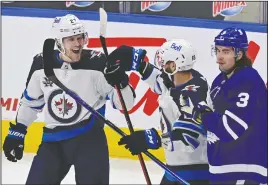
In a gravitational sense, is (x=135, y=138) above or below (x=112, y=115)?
above

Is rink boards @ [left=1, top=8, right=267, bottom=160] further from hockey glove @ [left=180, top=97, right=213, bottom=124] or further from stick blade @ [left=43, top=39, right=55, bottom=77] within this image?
hockey glove @ [left=180, top=97, right=213, bottom=124]

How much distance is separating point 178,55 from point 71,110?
52cm

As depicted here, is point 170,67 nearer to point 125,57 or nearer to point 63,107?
point 125,57

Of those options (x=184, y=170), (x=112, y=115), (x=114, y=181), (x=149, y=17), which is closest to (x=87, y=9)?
(x=149, y=17)

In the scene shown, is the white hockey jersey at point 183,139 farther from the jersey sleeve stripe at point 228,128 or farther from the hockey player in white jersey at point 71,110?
the hockey player in white jersey at point 71,110

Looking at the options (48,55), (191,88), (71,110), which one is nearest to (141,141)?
(191,88)

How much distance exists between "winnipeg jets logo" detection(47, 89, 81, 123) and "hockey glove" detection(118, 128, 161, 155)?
0.46 meters

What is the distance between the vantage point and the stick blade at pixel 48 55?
2.96m

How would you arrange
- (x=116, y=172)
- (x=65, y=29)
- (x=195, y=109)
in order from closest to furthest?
(x=195, y=109) < (x=65, y=29) < (x=116, y=172)

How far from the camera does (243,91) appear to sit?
7.97 feet

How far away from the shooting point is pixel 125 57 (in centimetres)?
274

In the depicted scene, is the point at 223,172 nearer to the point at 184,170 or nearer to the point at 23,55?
the point at 184,170

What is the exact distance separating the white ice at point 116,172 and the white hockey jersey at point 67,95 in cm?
105

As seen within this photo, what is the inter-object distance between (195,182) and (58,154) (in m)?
0.59
